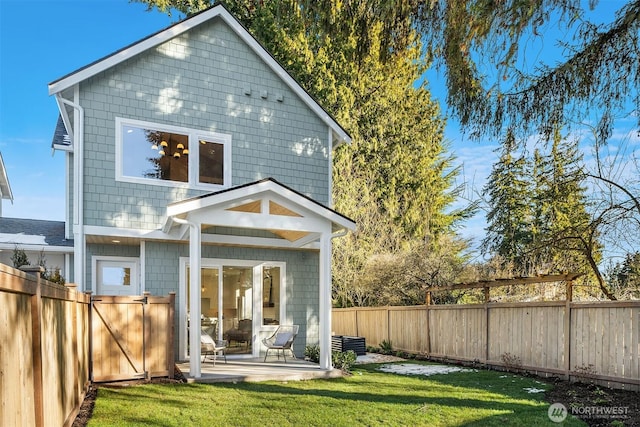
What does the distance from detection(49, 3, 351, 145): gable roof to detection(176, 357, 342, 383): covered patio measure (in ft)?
19.7

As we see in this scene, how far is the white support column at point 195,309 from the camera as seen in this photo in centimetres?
848

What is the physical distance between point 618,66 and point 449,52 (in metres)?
1.89

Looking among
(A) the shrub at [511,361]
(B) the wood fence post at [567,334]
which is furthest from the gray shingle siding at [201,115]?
(B) the wood fence post at [567,334]

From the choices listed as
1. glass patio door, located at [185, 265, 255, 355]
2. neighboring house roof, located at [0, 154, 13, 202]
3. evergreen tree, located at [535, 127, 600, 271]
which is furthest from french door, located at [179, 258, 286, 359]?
neighboring house roof, located at [0, 154, 13, 202]

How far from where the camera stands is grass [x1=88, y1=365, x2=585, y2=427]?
20.0ft

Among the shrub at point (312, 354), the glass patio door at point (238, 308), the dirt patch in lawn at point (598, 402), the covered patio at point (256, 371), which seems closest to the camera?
the dirt patch in lawn at point (598, 402)

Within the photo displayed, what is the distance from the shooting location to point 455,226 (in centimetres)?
2720

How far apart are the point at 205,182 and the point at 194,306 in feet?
11.0

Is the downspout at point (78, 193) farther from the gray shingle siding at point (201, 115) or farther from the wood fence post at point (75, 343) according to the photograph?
the wood fence post at point (75, 343)

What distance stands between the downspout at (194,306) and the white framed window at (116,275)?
2.71 meters

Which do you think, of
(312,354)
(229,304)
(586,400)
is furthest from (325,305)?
(586,400)

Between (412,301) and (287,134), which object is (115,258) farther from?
(412,301)

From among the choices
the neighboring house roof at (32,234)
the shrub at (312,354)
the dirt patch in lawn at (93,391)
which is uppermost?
the neighboring house roof at (32,234)

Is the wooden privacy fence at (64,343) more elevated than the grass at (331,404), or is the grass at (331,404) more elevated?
the wooden privacy fence at (64,343)
